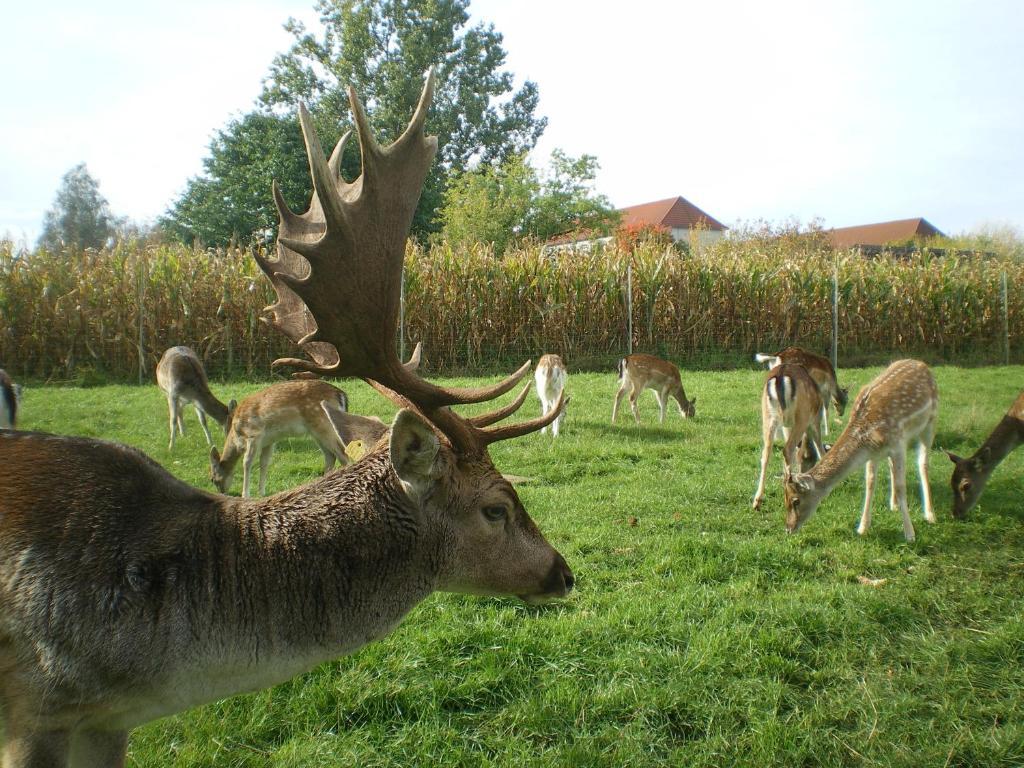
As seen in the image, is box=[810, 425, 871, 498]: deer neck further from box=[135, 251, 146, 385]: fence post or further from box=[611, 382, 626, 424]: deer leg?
box=[135, 251, 146, 385]: fence post

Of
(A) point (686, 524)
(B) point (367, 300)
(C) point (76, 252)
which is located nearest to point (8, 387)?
(B) point (367, 300)

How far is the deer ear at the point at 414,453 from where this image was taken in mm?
2473

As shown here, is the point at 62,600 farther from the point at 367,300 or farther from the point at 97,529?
the point at 367,300

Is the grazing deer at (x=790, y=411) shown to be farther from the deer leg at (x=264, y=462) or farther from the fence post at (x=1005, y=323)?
the fence post at (x=1005, y=323)

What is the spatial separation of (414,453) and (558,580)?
2.56ft

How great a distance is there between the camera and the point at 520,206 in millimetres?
35375

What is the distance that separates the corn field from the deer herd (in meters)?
14.1

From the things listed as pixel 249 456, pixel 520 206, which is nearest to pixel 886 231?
pixel 520 206

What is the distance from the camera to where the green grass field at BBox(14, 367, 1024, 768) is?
3.30 metres

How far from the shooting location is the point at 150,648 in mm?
2229

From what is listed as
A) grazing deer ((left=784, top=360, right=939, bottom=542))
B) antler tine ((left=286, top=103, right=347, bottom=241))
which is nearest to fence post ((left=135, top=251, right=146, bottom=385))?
grazing deer ((left=784, top=360, right=939, bottom=542))

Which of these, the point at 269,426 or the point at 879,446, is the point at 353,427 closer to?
the point at 269,426

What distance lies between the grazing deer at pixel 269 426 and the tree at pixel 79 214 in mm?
Answer: 48853

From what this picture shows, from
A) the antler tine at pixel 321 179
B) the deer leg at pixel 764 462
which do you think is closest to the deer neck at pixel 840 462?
the deer leg at pixel 764 462
